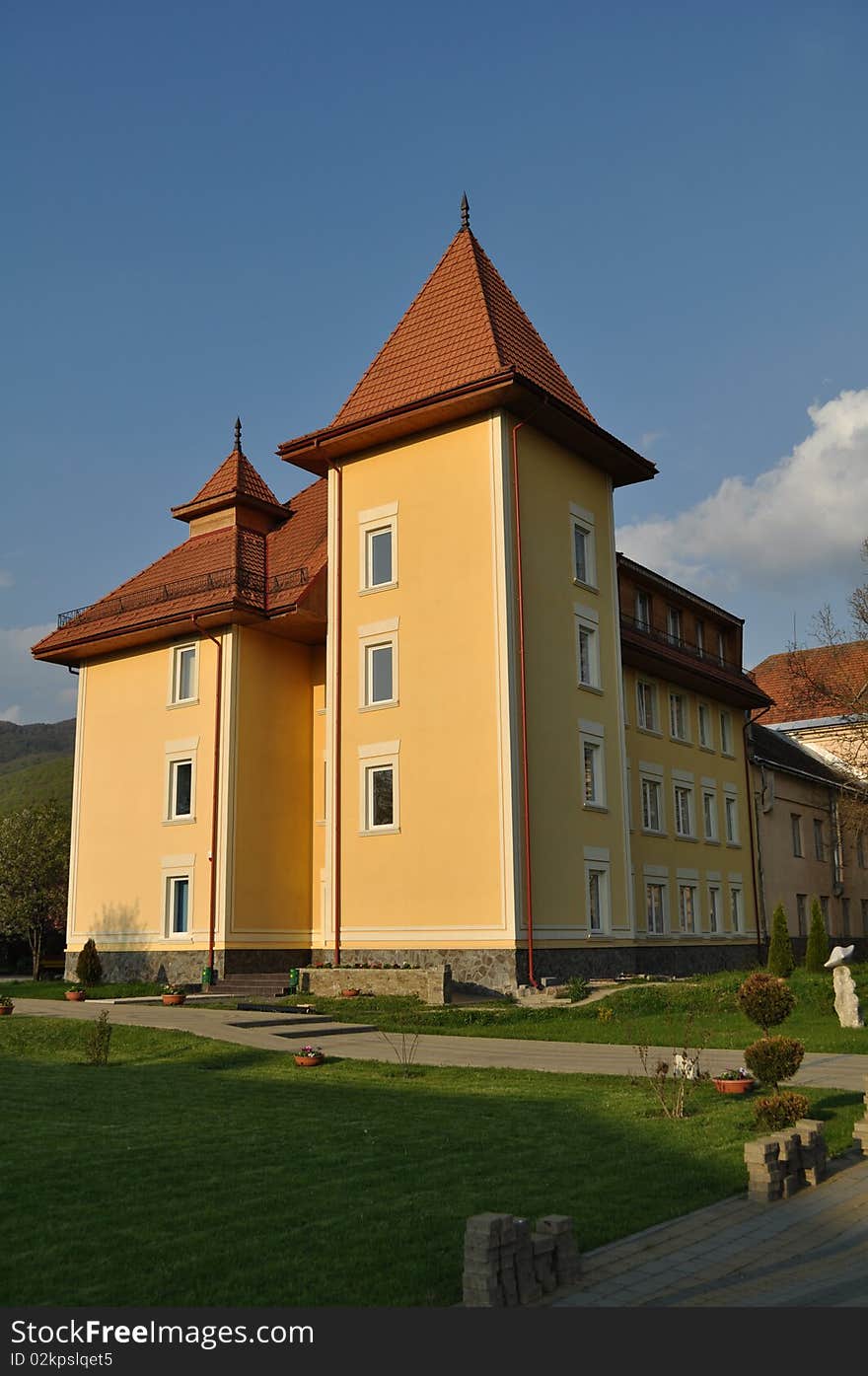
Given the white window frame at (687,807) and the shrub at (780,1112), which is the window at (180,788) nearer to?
the white window frame at (687,807)

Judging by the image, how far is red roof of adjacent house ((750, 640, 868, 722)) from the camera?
116ft

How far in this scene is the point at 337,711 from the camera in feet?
94.0

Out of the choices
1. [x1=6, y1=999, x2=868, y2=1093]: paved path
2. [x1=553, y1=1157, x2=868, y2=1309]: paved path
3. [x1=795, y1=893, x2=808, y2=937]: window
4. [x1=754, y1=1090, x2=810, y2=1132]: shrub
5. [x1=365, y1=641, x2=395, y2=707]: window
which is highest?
[x1=365, y1=641, x2=395, y2=707]: window

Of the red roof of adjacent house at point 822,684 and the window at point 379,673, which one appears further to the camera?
the red roof of adjacent house at point 822,684

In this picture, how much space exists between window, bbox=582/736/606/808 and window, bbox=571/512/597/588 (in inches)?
166

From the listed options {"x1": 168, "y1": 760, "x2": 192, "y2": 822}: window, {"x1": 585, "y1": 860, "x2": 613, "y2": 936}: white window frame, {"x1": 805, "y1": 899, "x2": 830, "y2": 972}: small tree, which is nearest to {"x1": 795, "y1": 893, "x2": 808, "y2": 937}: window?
{"x1": 805, "y1": 899, "x2": 830, "y2": 972}: small tree

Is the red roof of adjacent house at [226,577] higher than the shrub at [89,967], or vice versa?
the red roof of adjacent house at [226,577]

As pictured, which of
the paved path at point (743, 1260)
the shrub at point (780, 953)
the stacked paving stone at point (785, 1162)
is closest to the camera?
the paved path at point (743, 1260)

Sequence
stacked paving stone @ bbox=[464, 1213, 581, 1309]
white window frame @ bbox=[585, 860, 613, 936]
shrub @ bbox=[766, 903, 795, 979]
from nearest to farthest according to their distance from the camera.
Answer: stacked paving stone @ bbox=[464, 1213, 581, 1309]
white window frame @ bbox=[585, 860, 613, 936]
shrub @ bbox=[766, 903, 795, 979]

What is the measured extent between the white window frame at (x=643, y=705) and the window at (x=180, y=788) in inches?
523

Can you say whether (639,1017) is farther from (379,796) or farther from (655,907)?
(655,907)

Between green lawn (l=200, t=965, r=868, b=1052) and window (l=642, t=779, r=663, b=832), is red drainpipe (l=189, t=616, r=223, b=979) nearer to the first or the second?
green lawn (l=200, t=965, r=868, b=1052)

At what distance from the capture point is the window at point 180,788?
31.5 m

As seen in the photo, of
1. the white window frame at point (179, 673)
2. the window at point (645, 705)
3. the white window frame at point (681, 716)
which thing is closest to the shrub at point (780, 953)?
the window at point (645, 705)
